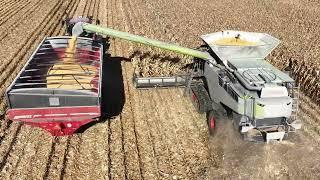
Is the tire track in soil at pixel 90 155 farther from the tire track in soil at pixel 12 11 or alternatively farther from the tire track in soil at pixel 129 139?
the tire track in soil at pixel 12 11

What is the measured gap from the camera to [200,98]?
40.9 feet

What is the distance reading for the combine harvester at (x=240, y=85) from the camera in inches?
379

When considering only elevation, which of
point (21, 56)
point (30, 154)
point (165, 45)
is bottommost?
point (30, 154)

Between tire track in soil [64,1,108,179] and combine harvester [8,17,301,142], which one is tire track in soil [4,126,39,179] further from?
tire track in soil [64,1,108,179]

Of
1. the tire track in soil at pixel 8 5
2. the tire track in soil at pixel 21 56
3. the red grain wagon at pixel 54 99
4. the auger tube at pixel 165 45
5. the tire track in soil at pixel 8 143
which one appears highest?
the auger tube at pixel 165 45

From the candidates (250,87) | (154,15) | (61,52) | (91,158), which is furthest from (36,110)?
(154,15)

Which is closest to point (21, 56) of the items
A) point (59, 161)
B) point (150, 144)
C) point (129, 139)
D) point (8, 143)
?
point (8, 143)

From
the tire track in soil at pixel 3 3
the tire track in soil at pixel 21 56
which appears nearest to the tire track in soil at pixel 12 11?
the tire track in soil at pixel 3 3

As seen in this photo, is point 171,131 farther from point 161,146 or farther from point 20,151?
point 20,151

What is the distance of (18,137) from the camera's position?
10.9 metres

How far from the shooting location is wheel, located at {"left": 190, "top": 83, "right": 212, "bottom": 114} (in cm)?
1211

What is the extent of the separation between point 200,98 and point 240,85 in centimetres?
239

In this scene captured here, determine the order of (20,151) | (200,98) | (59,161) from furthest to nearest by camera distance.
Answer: (200,98), (20,151), (59,161)

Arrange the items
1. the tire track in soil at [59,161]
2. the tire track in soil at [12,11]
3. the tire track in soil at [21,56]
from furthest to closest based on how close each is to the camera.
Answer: the tire track in soil at [12,11] < the tire track in soil at [21,56] < the tire track in soil at [59,161]
